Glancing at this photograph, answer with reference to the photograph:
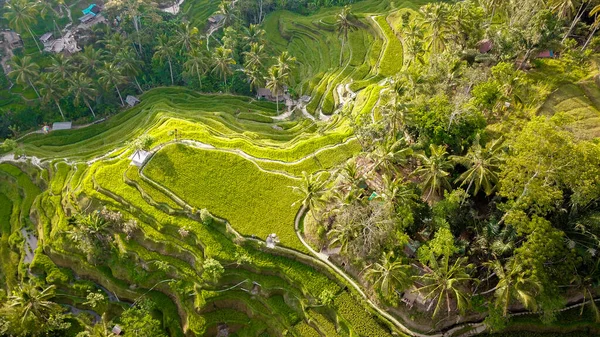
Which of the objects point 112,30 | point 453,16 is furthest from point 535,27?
point 112,30

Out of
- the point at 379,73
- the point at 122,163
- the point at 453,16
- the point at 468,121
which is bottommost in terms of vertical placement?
the point at 122,163

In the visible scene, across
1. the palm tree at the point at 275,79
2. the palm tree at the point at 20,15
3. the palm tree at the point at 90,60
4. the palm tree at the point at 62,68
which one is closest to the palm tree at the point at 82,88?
the palm tree at the point at 62,68

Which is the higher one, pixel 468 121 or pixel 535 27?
pixel 535 27

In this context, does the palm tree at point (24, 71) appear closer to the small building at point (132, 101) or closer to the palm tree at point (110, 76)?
the palm tree at point (110, 76)

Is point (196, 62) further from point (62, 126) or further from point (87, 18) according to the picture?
point (87, 18)

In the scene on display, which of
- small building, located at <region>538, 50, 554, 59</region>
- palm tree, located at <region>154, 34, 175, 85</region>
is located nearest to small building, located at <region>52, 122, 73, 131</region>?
palm tree, located at <region>154, 34, 175, 85</region>

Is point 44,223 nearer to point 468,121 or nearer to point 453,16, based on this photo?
point 468,121

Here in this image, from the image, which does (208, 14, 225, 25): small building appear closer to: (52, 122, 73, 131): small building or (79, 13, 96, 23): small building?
(79, 13, 96, 23): small building
